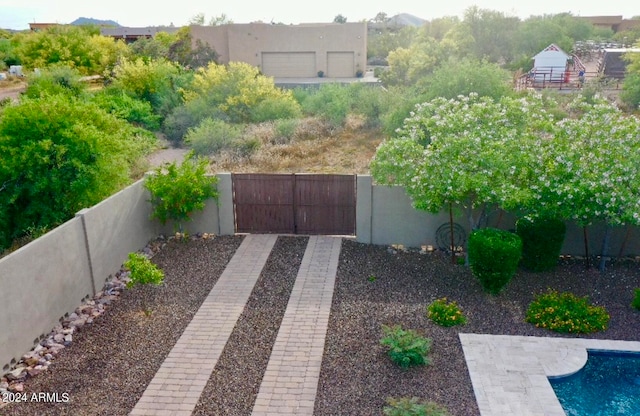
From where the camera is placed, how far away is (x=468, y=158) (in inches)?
390

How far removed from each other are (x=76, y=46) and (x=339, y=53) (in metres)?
21.4

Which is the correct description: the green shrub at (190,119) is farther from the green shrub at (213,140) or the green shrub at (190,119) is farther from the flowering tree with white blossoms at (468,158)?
the flowering tree with white blossoms at (468,158)

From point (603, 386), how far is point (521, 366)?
121 cm

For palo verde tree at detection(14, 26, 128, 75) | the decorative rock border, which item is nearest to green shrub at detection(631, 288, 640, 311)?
the decorative rock border

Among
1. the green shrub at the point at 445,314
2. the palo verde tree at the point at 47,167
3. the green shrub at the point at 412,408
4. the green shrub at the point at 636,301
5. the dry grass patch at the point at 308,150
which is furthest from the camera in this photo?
the dry grass patch at the point at 308,150

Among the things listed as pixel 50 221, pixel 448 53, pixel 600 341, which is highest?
pixel 448 53

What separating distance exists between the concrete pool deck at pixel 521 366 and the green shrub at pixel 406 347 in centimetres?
71

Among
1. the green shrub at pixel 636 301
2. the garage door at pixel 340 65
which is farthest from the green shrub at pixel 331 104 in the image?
the garage door at pixel 340 65

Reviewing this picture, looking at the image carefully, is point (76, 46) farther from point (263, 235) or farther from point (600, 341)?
point (600, 341)

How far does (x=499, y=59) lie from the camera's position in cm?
4981

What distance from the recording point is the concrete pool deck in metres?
6.94

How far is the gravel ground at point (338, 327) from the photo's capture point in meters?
7.15

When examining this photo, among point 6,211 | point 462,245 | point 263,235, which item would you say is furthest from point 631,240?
point 6,211

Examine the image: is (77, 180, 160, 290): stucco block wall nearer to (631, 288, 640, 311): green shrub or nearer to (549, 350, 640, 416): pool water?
(549, 350, 640, 416): pool water
